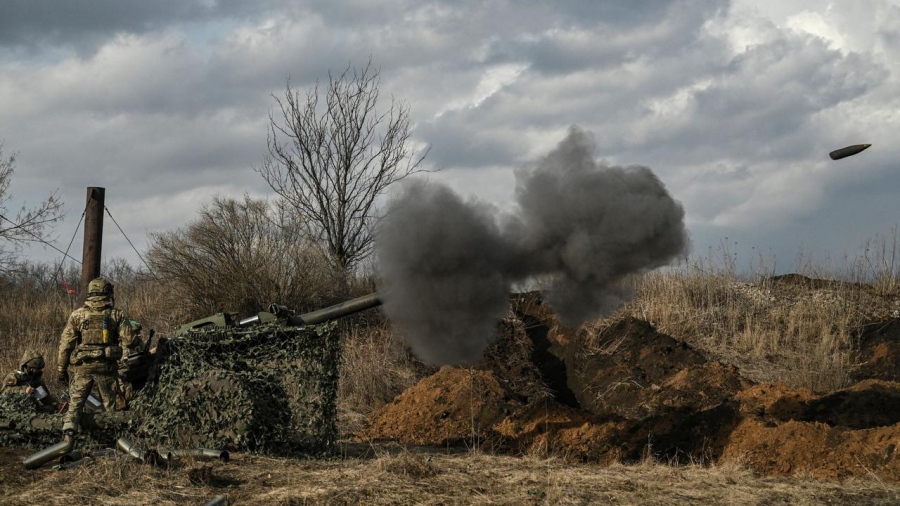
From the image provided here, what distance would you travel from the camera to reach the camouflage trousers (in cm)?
1008

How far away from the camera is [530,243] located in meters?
9.91

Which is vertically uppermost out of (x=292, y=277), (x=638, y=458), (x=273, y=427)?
(x=292, y=277)

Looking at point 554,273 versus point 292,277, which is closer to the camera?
point 554,273

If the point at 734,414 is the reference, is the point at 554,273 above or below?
above

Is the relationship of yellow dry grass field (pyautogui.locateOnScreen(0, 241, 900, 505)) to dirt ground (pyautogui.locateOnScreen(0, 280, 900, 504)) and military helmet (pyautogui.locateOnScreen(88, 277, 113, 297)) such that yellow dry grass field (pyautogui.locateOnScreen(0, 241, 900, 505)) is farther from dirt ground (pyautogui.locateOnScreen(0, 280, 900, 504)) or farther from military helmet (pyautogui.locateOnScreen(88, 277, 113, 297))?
military helmet (pyautogui.locateOnScreen(88, 277, 113, 297))

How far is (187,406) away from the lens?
985cm

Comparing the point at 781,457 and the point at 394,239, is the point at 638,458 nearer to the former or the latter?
the point at 781,457

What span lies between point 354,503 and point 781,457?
18.0 feet

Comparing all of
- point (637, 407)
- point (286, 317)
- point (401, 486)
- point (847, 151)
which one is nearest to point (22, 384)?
point (286, 317)

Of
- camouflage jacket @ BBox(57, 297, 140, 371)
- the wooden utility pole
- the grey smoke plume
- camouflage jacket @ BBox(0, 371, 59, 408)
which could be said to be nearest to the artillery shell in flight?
the grey smoke plume

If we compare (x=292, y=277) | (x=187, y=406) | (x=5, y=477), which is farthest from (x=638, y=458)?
(x=292, y=277)

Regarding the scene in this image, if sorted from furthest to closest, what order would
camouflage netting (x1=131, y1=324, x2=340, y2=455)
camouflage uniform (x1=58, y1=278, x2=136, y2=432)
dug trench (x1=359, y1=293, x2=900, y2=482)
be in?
camouflage uniform (x1=58, y1=278, x2=136, y2=432)
dug trench (x1=359, y1=293, x2=900, y2=482)
camouflage netting (x1=131, y1=324, x2=340, y2=455)

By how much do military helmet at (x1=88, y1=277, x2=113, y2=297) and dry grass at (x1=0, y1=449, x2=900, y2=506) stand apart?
232cm

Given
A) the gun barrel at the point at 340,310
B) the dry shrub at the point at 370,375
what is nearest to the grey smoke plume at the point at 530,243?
the gun barrel at the point at 340,310
